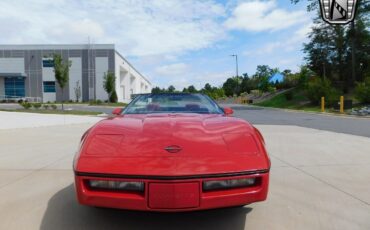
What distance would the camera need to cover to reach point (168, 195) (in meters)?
2.59

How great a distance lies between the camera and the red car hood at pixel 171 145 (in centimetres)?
270

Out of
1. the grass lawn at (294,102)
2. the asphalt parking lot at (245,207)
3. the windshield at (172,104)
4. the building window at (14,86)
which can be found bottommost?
the asphalt parking lot at (245,207)

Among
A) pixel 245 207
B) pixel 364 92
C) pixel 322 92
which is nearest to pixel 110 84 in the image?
pixel 322 92

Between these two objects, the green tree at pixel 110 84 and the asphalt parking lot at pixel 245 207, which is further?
the green tree at pixel 110 84

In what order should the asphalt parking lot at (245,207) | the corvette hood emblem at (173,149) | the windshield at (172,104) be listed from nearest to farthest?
the corvette hood emblem at (173,149)
the asphalt parking lot at (245,207)
the windshield at (172,104)

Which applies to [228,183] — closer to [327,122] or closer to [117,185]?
[117,185]

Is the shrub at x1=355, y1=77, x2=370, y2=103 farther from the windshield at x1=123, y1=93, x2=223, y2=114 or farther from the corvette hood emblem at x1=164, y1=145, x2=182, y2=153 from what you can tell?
the corvette hood emblem at x1=164, y1=145, x2=182, y2=153

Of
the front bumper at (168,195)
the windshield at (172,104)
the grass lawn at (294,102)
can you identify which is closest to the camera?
the front bumper at (168,195)

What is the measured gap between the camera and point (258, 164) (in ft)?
9.34

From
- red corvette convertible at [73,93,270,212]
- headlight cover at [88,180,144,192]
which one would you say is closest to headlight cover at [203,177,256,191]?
red corvette convertible at [73,93,270,212]

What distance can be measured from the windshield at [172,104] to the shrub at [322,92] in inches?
1046

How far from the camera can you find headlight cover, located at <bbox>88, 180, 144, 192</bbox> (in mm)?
2666

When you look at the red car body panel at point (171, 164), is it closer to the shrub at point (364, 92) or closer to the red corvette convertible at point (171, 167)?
the red corvette convertible at point (171, 167)

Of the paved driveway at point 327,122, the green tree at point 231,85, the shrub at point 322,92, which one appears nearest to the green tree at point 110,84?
Result: the shrub at point 322,92
